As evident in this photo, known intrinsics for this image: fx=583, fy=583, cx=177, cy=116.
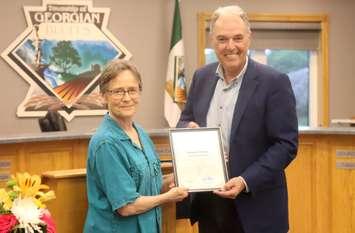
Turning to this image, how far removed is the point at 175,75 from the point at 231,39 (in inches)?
176

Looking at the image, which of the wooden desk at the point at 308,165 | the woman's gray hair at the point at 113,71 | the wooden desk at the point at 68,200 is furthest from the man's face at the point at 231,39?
the wooden desk at the point at 308,165

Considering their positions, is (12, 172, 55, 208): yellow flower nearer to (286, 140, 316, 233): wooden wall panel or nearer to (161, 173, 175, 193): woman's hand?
(161, 173, 175, 193): woman's hand

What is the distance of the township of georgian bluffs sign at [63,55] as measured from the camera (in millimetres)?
6422

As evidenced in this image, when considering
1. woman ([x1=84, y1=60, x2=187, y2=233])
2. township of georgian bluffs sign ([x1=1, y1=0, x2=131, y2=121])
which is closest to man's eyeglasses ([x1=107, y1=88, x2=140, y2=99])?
woman ([x1=84, y1=60, x2=187, y2=233])

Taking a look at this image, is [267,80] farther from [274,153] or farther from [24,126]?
[24,126]

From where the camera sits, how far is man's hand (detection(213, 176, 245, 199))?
89.8 inches

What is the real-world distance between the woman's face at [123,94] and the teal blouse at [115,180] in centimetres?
6

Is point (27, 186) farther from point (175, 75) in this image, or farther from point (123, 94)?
point (175, 75)

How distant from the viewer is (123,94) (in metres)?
2.14

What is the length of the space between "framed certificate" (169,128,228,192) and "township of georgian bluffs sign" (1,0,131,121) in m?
4.41

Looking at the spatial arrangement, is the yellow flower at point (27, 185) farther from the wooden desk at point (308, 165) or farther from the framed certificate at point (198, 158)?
the wooden desk at point (308, 165)

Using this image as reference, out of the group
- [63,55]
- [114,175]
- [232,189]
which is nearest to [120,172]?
[114,175]

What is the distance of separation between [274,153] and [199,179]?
1.04 ft

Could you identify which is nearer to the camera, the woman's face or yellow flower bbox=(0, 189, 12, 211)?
yellow flower bbox=(0, 189, 12, 211)
